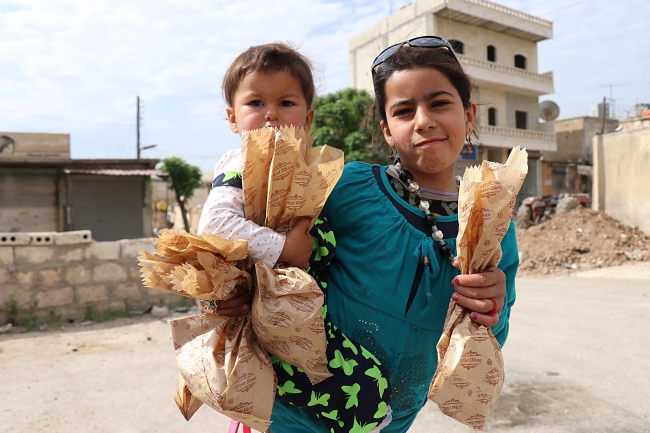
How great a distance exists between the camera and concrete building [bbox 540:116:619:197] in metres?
24.8


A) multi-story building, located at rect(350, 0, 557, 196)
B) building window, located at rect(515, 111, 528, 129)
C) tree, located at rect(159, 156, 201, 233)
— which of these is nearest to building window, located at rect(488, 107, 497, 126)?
multi-story building, located at rect(350, 0, 557, 196)

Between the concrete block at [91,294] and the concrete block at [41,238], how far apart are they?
606 mm


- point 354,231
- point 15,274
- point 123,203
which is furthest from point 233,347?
point 123,203

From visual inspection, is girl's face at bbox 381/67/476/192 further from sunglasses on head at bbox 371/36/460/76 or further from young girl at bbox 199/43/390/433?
young girl at bbox 199/43/390/433

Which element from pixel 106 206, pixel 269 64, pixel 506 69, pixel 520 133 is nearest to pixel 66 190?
pixel 106 206

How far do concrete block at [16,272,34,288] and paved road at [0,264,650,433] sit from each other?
0.57 meters

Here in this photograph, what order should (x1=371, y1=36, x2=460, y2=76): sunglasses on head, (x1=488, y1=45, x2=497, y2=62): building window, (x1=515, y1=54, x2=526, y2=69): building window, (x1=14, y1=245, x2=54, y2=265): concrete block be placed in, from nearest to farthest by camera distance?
(x1=371, y1=36, x2=460, y2=76): sunglasses on head
(x1=14, y1=245, x2=54, y2=265): concrete block
(x1=488, y1=45, x2=497, y2=62): building window
(x1=515, y1=54, x2=526, y2=69): building window

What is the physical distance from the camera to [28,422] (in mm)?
2951

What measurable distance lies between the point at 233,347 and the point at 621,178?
1182cm

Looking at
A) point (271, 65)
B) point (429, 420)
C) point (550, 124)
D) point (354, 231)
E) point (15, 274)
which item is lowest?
point (429, 420)

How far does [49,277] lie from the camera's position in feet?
17.3

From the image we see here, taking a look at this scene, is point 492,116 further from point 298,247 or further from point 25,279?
point 298,247

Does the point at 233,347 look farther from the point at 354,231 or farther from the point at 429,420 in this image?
the point at 429,420

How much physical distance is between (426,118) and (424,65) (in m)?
0.17
